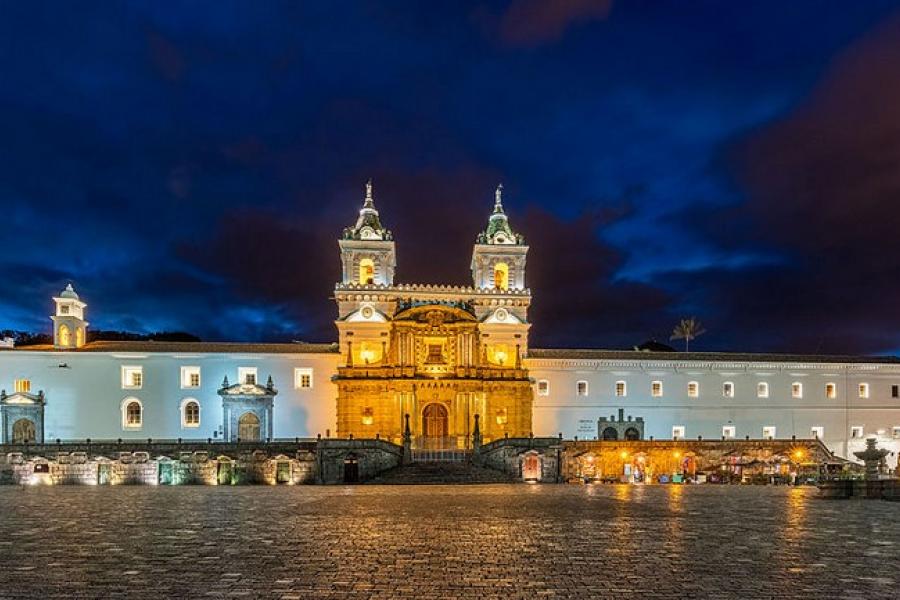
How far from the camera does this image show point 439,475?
37.1 metres

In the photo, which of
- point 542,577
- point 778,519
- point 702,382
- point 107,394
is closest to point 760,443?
point 702,382

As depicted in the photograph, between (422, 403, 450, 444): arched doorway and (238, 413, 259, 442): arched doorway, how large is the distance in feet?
43.5

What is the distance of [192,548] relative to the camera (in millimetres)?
13305

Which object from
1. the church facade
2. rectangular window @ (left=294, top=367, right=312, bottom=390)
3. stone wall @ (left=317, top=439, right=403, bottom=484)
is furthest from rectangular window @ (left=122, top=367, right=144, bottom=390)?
stone wall @ (left=317, top=439, right=403, bottom=484)

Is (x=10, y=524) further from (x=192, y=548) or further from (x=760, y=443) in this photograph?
(x=760, y=443)

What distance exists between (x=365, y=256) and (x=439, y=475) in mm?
25332

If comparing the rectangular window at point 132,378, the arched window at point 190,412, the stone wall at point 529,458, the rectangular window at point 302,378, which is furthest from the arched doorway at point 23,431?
the stone wall at point 529,458

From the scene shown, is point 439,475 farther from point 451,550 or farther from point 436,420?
point 451,550

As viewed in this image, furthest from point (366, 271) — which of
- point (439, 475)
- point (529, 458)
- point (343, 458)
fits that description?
point (439, 475)

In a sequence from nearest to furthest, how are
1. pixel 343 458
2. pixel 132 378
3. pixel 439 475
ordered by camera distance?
pixel 439 475
pixel 343 458
pixel 132 378

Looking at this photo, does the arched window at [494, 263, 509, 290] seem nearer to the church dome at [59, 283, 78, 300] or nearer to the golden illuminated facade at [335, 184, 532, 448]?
the golden illuminated facade at [335, 184, 532, 448]

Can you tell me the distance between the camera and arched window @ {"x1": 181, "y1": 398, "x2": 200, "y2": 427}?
51156 mm

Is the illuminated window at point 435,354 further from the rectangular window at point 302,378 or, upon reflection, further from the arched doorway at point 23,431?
the arched doorway at point 23,431

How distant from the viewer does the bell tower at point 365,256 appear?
187 ft
